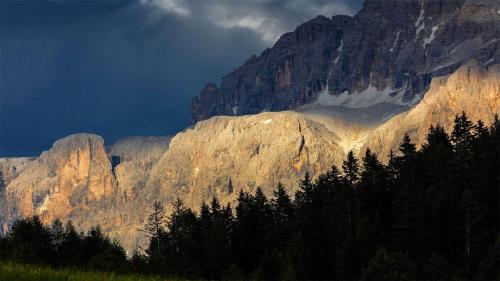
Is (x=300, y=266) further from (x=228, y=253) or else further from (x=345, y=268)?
(x=228, y=253)

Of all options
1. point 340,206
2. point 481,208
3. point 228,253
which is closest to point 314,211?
point 340,206

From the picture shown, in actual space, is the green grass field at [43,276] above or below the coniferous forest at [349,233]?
below

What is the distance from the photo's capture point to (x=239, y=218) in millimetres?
124750

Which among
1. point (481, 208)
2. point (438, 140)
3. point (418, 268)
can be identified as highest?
point (438, 140)

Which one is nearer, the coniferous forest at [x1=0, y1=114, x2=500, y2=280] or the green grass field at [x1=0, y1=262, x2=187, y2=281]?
the green grass field at [x1=0, y1=262, x2=187, y2=281]

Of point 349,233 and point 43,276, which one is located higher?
point 349,233

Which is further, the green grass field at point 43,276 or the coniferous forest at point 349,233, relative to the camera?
the coniferous forest at point 349,233

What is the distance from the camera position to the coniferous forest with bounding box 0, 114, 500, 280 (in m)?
93.9

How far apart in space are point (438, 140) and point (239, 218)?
132ft

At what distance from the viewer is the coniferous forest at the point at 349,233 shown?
93.9 m

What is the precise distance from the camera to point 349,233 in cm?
10469

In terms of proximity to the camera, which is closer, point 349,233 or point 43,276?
point 43,276

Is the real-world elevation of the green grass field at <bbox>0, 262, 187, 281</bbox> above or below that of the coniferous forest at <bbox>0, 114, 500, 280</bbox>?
below

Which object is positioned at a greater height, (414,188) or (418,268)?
(414,188)
